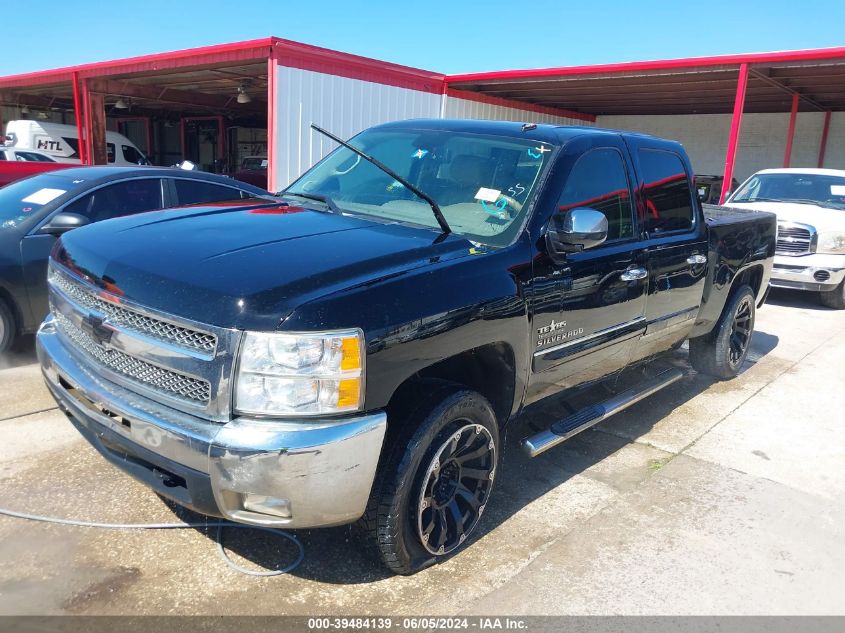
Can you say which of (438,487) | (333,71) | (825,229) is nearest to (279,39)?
(333,71)

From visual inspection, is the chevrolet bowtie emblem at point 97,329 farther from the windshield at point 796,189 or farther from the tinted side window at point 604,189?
the windshield at point 796,189

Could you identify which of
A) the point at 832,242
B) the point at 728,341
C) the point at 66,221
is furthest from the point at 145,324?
the point at 832,242

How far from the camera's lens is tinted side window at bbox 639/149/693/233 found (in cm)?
421

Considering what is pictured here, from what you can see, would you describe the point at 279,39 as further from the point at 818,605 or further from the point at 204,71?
the point at 818,605

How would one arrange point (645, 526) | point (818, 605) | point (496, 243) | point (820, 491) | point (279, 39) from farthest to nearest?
point (279, 39) → point (820, 491) → point (645, 526) → point (496, 243) → point (818, 605)

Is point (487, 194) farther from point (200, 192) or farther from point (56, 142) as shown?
point (56, 142)

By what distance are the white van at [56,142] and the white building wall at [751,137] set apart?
17.1 metres

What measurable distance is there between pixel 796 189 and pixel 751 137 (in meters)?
12.3

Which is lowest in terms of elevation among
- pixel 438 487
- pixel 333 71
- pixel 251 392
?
pixel 438 487

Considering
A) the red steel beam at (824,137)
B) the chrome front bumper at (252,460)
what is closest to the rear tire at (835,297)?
the chrome front bumper at (252,460)

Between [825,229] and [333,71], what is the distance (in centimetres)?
813

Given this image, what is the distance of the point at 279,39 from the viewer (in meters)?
10.5

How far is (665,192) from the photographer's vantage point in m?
4.43

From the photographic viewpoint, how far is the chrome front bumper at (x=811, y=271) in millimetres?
9156
